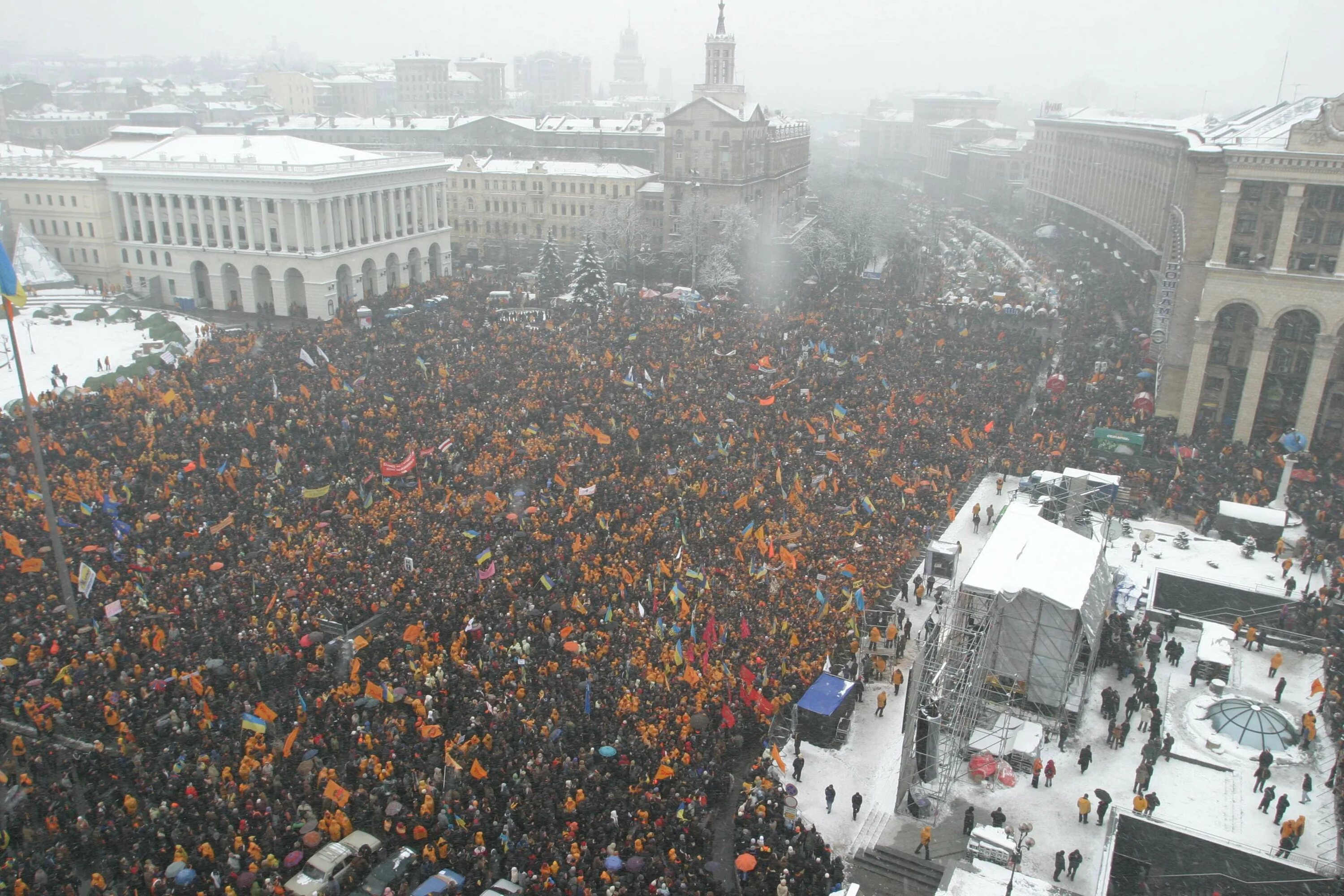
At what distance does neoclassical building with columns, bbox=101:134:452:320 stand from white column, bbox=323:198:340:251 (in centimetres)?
6

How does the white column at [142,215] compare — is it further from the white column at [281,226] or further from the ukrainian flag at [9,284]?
the ukrainian flag at [9,284]

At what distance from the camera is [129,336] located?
44188 millimetres

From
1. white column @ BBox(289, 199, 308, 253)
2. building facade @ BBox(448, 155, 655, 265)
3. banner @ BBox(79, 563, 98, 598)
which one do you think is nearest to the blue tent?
banner @ BBox(79, 563, 98, 598)

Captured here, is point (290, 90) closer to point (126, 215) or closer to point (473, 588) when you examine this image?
point (126, 215)

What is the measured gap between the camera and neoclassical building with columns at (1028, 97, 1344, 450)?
1200 inches

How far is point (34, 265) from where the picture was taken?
51.4 metres

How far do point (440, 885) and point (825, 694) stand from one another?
323 inches

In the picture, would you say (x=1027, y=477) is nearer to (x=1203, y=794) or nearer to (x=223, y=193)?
(x=1203, y=794)

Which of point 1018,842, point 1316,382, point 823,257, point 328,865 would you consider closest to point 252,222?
point 823,257

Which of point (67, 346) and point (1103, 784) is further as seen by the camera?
point (67, 346)

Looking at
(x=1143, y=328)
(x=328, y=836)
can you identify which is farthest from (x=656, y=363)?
(x=1143, y=328)

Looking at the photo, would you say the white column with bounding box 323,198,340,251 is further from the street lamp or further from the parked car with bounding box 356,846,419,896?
the street lamp

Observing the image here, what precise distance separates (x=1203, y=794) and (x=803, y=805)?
7.22 meters

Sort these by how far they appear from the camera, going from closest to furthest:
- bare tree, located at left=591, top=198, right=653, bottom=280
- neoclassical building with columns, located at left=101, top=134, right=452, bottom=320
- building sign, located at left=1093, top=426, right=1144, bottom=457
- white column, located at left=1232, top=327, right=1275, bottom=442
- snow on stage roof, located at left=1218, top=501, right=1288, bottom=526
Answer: snow on stage roof, located at left=1218, top=501, right=1288, bottom=526
building sign, located at left=1093, top=426, right=1144, bottom=457
white column, located at left=1232, top=327, right=1275, bottom=442
neoclassical building with columns, located at left=101, top=134, right=452, bottom=320
bare tree, located at left=591, top=198, right=653, bottom=280
